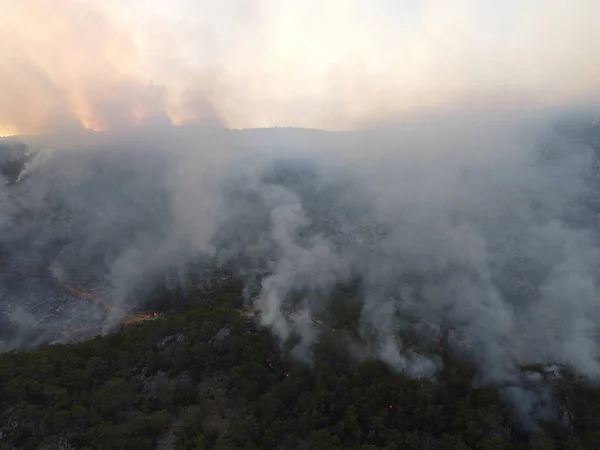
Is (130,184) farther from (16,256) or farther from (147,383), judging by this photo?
→ (147,383)

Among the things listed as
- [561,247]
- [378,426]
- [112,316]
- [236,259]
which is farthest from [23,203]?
[561,247]

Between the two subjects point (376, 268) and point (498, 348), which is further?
point (376, 268)

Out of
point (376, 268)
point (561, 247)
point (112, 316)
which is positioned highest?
point (561, 247)

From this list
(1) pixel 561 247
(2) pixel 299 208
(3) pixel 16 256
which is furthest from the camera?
(2) pixel 299 208

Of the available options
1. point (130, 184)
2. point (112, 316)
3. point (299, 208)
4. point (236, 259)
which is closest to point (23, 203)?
point (130, 184)

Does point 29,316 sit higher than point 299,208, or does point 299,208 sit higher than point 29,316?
point 299,208

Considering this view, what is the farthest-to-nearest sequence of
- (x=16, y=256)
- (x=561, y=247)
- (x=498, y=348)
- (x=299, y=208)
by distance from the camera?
(x=299, y=208) → (x=16, y=256) → (x=561, y=247) → (x=498, y=348)

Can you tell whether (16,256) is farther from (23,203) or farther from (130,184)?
(130,184)
